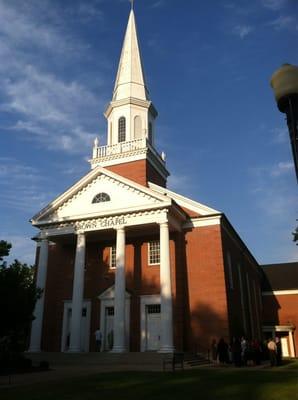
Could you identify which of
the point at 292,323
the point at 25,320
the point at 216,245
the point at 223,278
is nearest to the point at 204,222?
the point at 216,245

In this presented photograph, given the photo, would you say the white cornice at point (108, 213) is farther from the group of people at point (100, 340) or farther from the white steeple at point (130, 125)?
the group of people at point (100, 340)

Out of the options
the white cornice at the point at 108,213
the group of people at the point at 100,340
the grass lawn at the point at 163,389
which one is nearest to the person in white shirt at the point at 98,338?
the group of people at the point at 100,340

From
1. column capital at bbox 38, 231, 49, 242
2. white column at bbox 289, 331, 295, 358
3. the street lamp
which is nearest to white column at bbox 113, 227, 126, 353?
column capital at bbox 38, 231, 49, 242

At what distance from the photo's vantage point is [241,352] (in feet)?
74.2

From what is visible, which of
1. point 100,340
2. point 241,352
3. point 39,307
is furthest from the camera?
point 39,307

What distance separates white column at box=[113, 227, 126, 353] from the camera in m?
24.3

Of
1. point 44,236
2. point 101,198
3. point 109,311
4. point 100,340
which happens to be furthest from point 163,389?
point 44,236

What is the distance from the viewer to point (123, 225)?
88.2 ft

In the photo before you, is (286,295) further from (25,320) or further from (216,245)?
(25,320)

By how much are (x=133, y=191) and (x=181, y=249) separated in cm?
521

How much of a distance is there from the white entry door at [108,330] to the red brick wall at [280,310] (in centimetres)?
2294

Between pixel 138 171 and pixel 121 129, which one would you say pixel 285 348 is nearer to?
pixel 138 171

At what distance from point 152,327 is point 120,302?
3.73 meters

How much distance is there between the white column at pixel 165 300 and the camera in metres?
23.5
